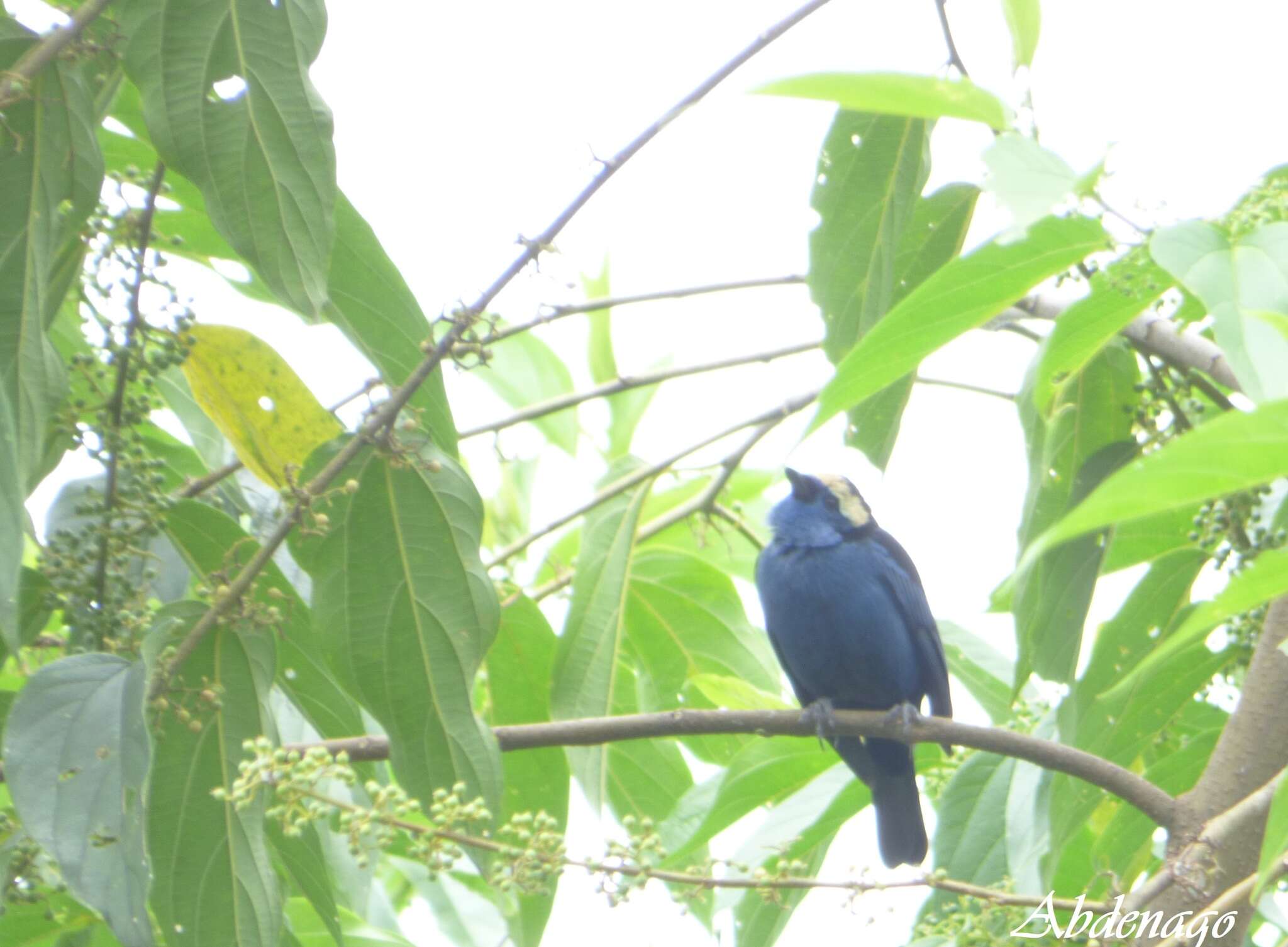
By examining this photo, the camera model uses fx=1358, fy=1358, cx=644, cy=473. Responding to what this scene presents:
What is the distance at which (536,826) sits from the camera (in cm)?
212

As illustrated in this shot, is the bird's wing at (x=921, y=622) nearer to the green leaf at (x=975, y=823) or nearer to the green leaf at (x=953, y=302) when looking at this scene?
the green leaf at (x=975, y=823)

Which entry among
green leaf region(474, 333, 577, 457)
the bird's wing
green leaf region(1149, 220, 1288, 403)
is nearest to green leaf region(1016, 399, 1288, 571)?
green leaf region(1149, 220, 1288, 403)

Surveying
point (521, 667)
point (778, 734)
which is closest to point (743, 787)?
point (778, 734)

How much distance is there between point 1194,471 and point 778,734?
1.42m

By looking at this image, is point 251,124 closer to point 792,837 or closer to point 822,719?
point 822,719

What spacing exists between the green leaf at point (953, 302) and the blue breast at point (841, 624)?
2515mm

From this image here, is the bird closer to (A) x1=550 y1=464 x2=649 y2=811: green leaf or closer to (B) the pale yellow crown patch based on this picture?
(B) the pale yellow crown patch

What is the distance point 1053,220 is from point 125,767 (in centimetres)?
141

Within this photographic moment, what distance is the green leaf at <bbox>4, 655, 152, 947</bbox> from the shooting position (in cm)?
179

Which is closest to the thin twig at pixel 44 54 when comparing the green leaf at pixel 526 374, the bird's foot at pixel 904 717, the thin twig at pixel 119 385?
the thin twig at pixel 119 385

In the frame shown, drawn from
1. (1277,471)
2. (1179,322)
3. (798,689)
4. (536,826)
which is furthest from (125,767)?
(798,689)

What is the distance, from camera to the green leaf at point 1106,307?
67.0 inches

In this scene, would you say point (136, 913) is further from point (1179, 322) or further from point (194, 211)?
point (1179, 322)

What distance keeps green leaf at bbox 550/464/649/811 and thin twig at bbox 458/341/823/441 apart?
0.24 metres
